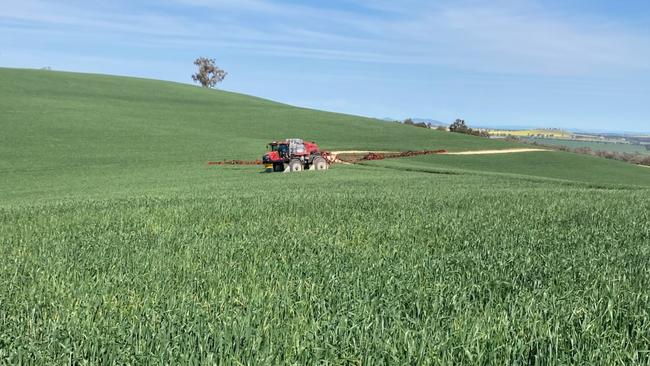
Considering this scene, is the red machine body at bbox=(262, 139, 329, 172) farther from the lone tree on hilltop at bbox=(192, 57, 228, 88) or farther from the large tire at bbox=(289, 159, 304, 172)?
the lone tree on hilltop at bbox=(192, 57, 228, 88)

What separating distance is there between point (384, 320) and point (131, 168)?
36.1 meters

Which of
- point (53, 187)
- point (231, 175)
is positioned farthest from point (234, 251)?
point (231, 175)

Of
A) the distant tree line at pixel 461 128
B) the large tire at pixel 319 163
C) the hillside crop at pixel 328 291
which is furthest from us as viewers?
the distant tree line at pixel 461 128

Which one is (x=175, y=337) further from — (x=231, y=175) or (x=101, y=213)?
(x=231, y=175)

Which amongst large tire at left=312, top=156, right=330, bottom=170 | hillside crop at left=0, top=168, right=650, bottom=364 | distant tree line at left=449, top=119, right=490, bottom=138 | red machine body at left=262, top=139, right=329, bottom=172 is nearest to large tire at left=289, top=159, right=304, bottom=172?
red machine body at left=262, top=139, right=329, bottom=172

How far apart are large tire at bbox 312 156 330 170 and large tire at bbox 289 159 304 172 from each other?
39.2 inches

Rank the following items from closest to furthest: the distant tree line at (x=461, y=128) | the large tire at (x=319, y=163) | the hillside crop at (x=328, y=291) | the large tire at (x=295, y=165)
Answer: the hillside crop at (x=328, y=291), the large tire at (x=295, y=165), the large tire at (x=319, y=163), the distant tree line at (x=461, y=128)

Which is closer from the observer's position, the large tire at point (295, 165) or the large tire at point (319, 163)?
the large tire at point (295, 165)

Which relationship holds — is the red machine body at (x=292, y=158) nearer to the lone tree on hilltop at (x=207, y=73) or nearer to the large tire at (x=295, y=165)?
the large tire at (x=295, y=165)

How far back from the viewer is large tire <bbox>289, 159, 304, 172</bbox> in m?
34.7

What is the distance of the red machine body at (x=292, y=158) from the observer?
114 ft

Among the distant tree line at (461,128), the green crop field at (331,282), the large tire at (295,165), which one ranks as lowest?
the large tire at (295,165)

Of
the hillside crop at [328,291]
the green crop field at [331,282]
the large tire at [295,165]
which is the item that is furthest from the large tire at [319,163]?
the hillside crop at [328,291]

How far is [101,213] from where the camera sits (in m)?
12.3
